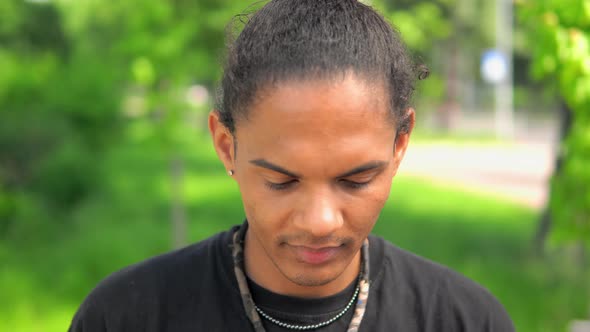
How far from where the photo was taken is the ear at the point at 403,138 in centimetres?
180

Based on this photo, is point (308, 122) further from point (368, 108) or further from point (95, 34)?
point (95, 34)

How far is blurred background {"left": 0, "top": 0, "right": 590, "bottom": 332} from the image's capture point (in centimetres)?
533

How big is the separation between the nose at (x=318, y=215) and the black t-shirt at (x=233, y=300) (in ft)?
0.90

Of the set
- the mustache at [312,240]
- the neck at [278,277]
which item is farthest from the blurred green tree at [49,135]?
the mustache at [312,240]

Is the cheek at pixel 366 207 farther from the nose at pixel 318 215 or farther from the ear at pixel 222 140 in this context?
the ear at pixel 222 140

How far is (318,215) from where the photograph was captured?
161 centimetres

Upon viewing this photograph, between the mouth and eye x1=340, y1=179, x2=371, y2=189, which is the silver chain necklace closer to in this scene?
the mouth

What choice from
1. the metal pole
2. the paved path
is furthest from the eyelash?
the metal pole

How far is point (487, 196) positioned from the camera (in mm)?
12586

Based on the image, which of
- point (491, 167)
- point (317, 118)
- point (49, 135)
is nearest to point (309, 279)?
point (317, 118)

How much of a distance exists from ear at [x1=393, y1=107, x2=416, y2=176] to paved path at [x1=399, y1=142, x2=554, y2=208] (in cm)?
852

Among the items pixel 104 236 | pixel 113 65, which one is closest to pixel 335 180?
pixel 104 236

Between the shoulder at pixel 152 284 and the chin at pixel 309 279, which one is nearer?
the chin at pixel 309 279

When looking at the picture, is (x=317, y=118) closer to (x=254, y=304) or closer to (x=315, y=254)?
(x=315, y=254)
